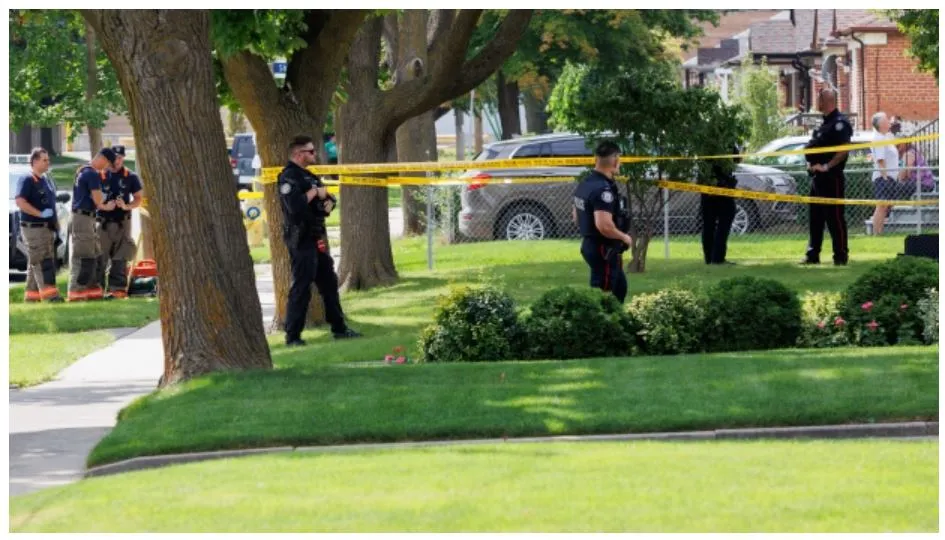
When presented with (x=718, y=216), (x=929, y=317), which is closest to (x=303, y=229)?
(x=929, y=317)

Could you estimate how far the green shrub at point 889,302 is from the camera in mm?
13516

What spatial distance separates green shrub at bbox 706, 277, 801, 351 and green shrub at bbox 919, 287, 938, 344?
3.21ft

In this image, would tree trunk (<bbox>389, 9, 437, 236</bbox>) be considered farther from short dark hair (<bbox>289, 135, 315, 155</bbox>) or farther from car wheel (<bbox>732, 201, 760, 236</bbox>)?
short dark hair (<bbox>289, 135, 315, 155</bbox>)

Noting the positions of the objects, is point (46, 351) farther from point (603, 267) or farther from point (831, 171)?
point (831, 171)

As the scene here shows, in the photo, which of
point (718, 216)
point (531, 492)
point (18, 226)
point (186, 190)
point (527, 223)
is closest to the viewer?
point (531, 492)

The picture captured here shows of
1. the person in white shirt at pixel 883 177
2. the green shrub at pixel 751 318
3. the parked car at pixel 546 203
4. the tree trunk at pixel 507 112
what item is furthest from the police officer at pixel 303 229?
the tree trunk at pixel 507 112

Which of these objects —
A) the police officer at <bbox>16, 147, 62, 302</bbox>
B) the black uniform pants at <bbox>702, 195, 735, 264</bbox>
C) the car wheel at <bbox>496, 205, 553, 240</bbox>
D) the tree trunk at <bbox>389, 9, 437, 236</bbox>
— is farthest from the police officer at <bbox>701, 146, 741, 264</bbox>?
the police officer at <bbox>16, 147, 62, 302</bbox>

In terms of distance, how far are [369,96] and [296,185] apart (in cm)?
581

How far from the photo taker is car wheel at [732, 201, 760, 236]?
25.4 meters

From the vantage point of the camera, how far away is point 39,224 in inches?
846

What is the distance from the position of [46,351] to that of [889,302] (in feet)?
25.5

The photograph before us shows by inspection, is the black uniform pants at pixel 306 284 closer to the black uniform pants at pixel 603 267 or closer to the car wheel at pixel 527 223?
the black uniform pants at pixel 603 267

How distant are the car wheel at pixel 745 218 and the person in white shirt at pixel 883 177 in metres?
1.71

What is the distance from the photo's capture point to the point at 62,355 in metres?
16.4
